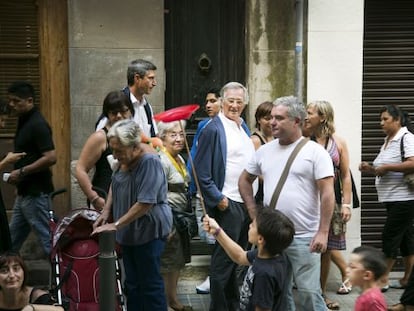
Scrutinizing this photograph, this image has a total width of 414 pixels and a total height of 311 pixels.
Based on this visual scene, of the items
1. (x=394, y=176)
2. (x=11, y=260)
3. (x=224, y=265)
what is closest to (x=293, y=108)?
(x=224, y=265)

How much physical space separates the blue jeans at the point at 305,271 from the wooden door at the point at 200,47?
3198mm

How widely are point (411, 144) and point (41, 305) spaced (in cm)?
389

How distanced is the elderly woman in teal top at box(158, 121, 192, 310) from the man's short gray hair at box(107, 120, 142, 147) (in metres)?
1.00

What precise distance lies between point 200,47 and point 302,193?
127 inches

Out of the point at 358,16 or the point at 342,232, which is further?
the point at 358,16

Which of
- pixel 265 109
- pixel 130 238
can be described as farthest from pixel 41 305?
pixel 265 109

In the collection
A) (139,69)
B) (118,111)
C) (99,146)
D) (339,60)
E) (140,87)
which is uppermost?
(339,60)

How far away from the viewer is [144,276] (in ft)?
17.5

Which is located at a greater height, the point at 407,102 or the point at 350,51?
the point at 350,51

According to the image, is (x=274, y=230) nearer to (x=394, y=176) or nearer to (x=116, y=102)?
(x=116, y=102)

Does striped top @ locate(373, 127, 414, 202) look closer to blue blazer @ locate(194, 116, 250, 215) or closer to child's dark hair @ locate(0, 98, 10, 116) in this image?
blue blazer @ locate(194, 116, 250, 215)

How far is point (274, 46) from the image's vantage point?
7.58 m

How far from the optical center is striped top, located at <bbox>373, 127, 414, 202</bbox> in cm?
688

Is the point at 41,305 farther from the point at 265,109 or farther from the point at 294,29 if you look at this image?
the point at 294,29
